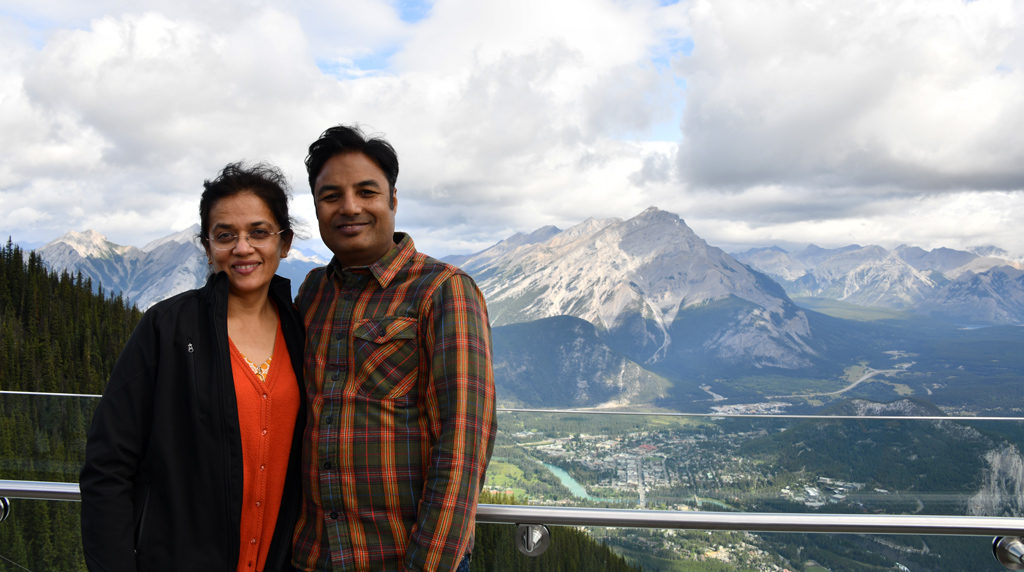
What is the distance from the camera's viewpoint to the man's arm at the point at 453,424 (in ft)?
6.41

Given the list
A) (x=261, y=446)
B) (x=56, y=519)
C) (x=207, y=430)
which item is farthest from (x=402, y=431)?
(x=56, y=519)

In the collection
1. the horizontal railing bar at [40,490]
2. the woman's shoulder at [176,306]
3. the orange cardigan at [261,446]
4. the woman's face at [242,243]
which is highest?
the woman's face at [242,243]

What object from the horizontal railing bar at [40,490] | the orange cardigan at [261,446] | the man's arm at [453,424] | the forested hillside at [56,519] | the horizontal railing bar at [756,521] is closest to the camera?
the man's arm at [453,424]

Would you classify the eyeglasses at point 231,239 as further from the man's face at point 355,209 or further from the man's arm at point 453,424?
the man's arm at point 453,424

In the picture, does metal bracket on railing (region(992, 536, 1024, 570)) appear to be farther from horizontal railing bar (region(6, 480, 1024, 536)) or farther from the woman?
the woman

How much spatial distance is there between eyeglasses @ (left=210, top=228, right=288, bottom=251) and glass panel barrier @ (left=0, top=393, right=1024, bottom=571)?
5.29 ft

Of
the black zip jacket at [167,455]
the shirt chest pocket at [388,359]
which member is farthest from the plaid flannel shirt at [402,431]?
the black zip jacket at [167,455]

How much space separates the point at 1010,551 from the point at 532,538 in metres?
2.19

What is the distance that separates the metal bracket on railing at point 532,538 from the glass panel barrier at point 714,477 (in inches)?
1.9

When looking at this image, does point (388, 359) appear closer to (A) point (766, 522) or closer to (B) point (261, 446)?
(B) point (261, 446)

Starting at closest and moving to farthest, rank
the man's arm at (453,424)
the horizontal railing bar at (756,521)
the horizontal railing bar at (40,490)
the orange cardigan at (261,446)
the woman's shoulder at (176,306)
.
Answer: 1. the man's arm at (453,424)
2. the woman's shoulder at (176,306)
3. the orange cardigan at (261,446)
4. the horizontal railing bar at (756,521)
5. the horizontal railing bar at (40,490)

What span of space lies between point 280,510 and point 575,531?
1.43 m

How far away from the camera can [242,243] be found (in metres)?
2.31

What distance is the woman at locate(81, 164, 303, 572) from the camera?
2012 millimetres
